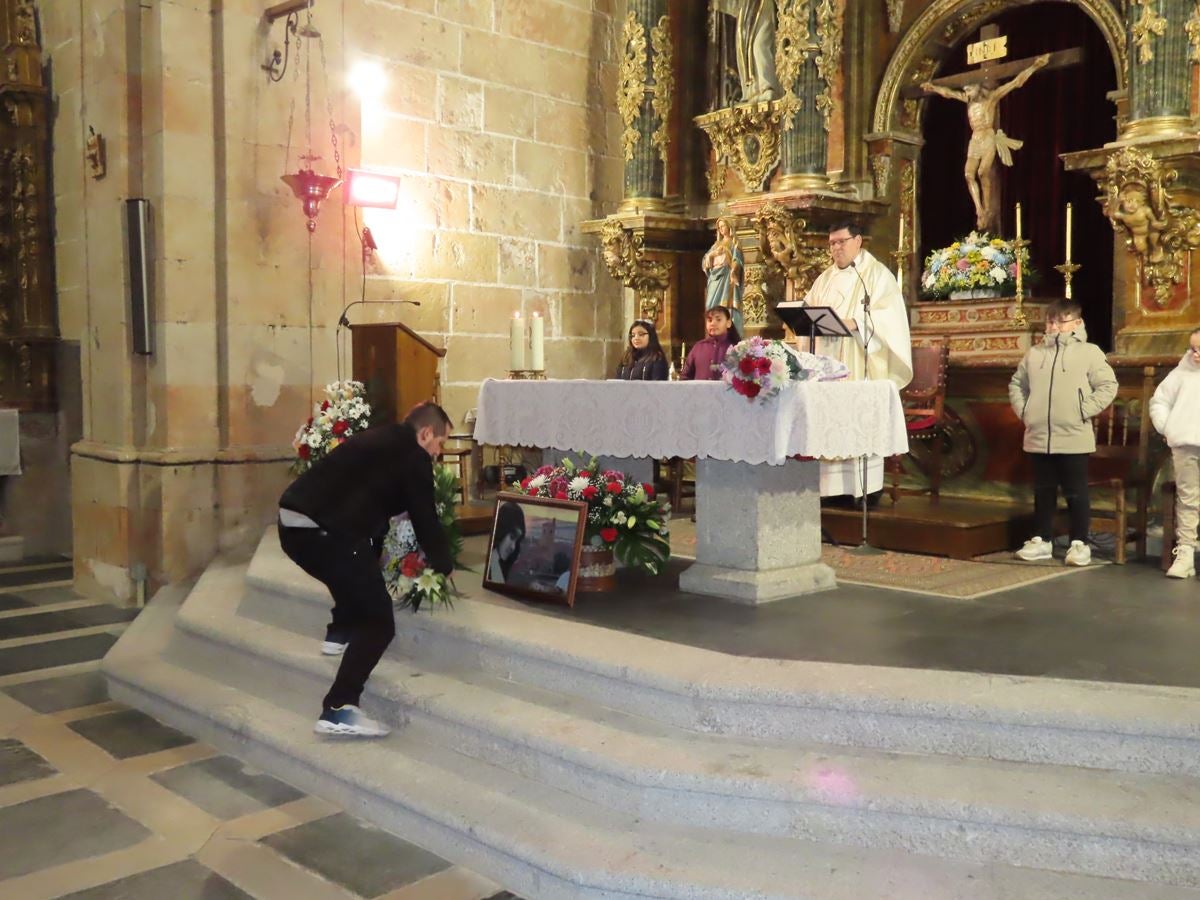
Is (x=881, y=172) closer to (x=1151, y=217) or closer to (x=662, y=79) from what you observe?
(x=662, y=79)

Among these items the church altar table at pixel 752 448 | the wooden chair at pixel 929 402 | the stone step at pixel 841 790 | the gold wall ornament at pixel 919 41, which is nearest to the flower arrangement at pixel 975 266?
the wooden chair at pixel 929 402

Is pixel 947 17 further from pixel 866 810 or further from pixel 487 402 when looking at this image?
pixel 866 810

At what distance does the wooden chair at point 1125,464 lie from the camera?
7.00m

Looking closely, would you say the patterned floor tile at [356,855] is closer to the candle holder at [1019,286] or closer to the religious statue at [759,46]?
the candle holder at [1019,286]

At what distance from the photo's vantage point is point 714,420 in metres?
5.75

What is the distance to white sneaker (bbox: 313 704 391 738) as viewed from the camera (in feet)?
15.9

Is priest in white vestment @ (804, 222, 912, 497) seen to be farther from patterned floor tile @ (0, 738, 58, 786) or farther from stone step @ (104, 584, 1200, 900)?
patterned floor tile @ (0, 738, 58, 786)

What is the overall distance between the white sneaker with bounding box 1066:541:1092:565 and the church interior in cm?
15

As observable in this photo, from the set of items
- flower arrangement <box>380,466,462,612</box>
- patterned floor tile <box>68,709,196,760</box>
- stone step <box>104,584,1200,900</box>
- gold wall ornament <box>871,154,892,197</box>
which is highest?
gold wall ornament <box>871,154,892,197</box>

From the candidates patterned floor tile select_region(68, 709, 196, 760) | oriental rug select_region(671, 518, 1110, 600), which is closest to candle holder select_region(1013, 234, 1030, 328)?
oriental rug select_region(671, 518, 1110, 600)

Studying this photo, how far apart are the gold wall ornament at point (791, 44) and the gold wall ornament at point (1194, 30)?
2.84 metres

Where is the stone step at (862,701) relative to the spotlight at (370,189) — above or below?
below

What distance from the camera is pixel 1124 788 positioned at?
3775 millimetres

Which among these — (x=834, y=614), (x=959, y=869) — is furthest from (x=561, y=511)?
(x=959, y=869)
